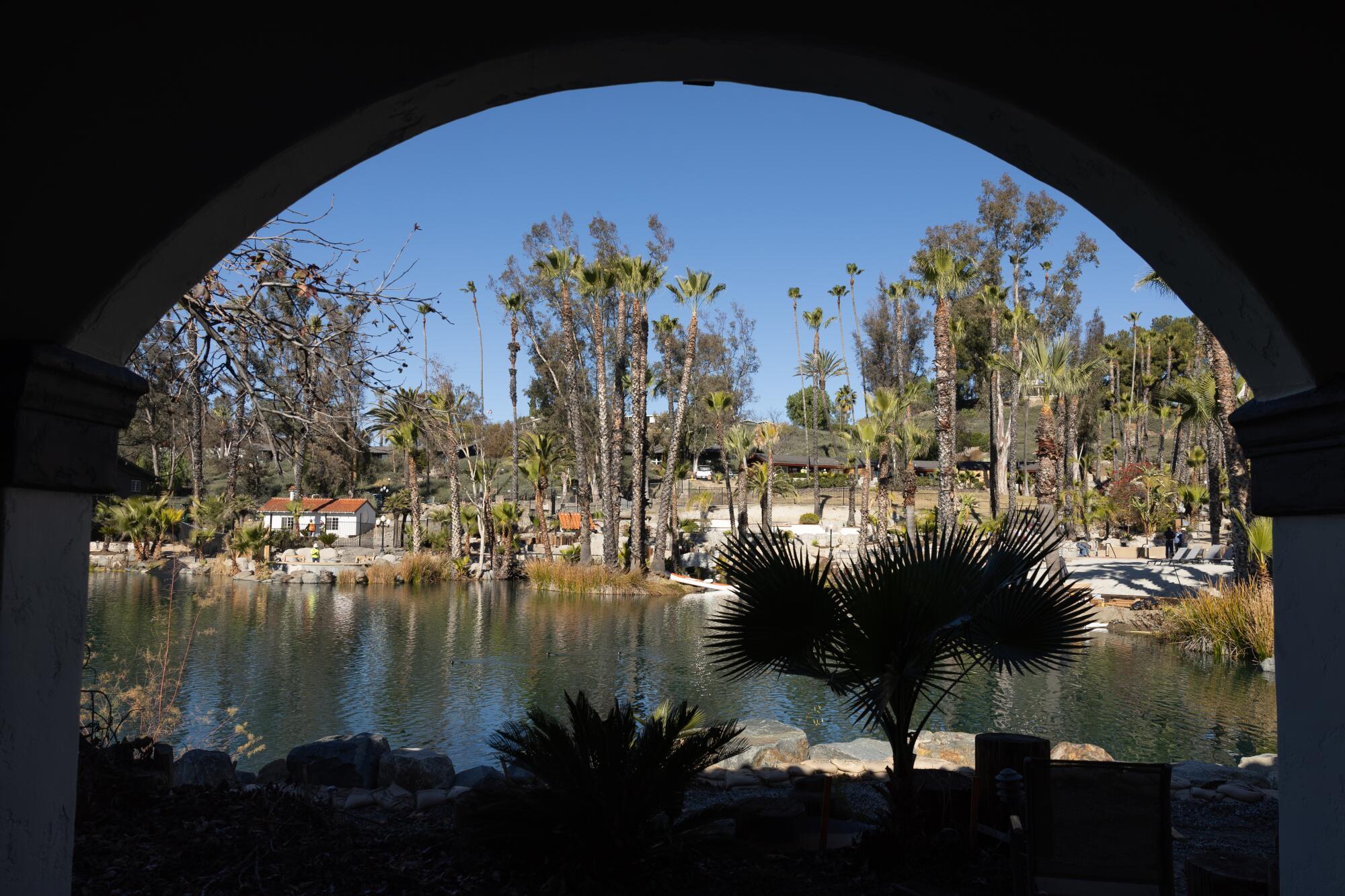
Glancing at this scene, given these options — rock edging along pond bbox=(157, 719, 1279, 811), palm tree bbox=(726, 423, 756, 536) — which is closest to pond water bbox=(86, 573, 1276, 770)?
rock edging along pond bbox=(157, 719, 1279, 811)

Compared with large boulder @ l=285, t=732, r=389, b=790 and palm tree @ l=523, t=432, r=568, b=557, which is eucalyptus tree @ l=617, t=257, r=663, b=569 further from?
large boulder @ l=285, t=732, r=389, b=790

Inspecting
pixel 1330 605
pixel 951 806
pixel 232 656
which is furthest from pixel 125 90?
pixel 232 656

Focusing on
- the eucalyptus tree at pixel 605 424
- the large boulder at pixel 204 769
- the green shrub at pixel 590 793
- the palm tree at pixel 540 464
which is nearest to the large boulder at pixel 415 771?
the large boulder at pixel 204 769

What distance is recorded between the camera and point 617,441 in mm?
31844

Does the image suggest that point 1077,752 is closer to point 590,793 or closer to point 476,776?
point 476,776

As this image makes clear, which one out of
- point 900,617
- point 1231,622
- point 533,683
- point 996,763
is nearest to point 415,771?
point 900,617

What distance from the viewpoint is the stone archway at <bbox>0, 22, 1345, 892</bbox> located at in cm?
235

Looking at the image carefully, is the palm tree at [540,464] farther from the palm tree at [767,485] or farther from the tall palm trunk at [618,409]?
the palm tree at [767,485]

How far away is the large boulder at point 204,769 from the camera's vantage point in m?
6.11

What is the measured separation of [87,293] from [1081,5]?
2431 millimetres

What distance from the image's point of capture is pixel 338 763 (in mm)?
6641

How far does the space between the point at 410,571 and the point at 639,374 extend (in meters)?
8.77

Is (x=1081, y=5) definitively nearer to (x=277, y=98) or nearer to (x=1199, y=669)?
(x=277, y=98)

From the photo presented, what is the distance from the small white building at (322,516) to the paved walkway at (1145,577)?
994 inches
